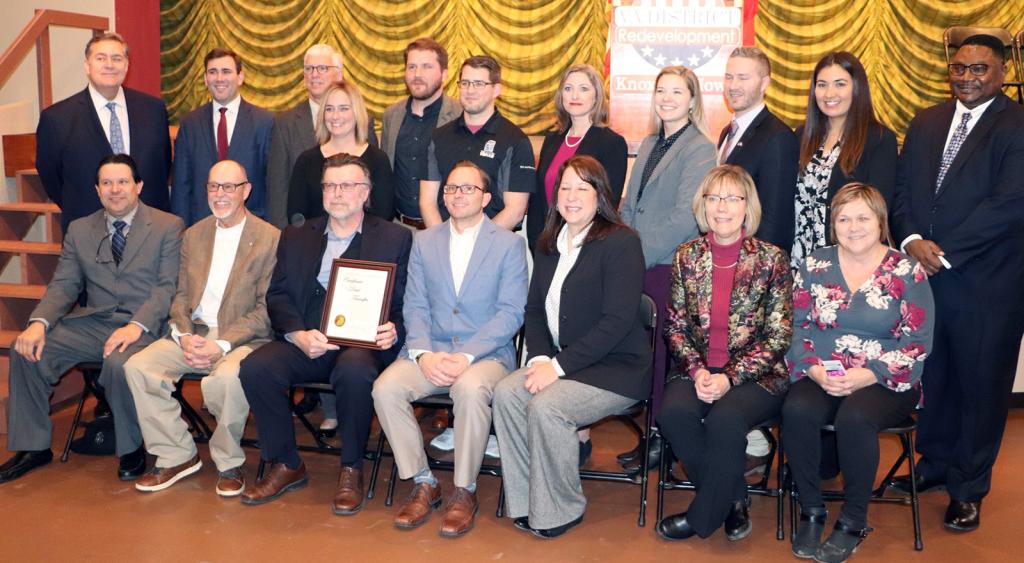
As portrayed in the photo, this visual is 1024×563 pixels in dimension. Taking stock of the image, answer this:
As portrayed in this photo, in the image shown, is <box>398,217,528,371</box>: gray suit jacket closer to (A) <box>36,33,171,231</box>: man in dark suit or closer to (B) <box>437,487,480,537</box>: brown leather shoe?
(B) <box>437,487,480,537</box>: brown leather shoe

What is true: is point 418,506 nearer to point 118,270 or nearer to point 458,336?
point 458,336

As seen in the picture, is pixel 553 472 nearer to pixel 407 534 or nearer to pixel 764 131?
pixel 407 534

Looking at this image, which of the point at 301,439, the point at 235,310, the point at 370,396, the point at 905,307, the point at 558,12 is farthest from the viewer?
the point at 558,12

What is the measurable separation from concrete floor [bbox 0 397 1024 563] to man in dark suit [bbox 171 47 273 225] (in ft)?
5.44

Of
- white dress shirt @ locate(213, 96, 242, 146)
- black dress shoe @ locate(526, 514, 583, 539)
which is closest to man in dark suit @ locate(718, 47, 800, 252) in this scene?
black dress shoe @ locate(526, 514, 583, 539)

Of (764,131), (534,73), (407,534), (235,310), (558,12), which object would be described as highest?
(558,12)

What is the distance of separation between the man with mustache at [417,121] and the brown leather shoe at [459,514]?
1.75 m

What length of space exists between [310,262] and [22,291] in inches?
109

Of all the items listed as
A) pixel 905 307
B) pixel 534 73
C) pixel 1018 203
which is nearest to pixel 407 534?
pixel 905 307

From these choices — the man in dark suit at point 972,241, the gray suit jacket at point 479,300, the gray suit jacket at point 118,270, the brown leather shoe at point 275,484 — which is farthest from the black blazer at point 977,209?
the gray suit jacket at point 118,270

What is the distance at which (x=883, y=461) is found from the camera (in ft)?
16.4

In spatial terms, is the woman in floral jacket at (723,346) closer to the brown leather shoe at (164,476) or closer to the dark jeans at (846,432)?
the dark jeans at (846,432)

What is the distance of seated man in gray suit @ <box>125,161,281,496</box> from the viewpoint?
4.52 metres

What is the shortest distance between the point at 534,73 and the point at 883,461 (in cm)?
724
